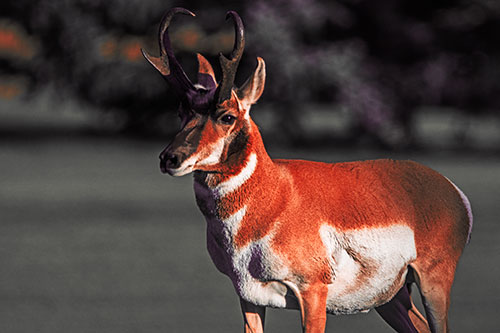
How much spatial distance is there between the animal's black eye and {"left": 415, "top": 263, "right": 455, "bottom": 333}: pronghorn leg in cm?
122

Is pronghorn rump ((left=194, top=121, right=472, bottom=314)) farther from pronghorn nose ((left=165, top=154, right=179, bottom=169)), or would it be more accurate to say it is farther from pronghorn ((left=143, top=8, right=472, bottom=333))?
pronghorn nose ((left=165, top=154, right=179, bottom=169))

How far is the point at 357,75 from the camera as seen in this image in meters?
21.5

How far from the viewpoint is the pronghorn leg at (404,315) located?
13.9 ft

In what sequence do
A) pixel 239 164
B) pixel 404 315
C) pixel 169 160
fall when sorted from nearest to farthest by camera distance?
pixel 169 160, pixel 239 164, pixel 404 315

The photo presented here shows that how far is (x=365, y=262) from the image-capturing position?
3.88 metres

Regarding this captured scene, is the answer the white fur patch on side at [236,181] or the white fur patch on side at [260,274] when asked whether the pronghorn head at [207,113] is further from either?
the white fur patch on side at [260,274]

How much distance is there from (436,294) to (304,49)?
17616 millimetres

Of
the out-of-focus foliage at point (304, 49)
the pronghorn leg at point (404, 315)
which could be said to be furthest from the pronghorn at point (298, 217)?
the out-of-focus foliage at point (304, 49)

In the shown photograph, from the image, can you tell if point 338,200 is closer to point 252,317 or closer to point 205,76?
point 252,317

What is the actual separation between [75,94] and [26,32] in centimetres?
240

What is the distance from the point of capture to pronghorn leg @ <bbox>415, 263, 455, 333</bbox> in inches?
157

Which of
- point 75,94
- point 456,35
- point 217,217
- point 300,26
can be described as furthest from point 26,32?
point 217,217

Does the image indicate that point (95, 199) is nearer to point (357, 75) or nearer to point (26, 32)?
point (357, 75)

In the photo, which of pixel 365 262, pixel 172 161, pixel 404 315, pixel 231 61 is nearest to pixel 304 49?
pixel 404 315
